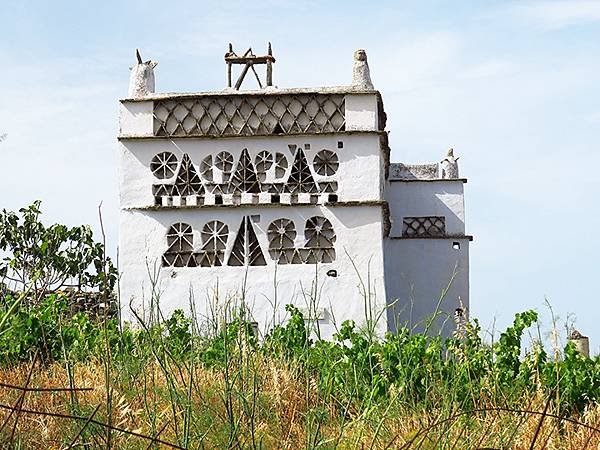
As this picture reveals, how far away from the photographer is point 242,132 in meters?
18.2

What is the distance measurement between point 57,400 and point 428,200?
1493cm

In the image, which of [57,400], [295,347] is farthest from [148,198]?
[57,400]

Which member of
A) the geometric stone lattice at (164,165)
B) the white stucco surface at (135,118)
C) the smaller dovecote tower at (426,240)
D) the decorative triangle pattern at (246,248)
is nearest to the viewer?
the decorative triangle pattern at (246,248)

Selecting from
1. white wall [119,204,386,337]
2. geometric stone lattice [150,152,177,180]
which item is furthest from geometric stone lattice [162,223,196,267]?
geometric stone lattice [150,152,177,180]

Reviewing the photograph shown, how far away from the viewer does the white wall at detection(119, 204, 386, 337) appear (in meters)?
17.7

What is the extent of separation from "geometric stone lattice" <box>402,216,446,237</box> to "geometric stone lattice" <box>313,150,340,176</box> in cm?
340

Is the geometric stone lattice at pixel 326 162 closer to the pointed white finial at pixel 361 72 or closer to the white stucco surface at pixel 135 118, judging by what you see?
the pointed white finial at pixel 361 72

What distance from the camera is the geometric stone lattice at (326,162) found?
18062 millimetres

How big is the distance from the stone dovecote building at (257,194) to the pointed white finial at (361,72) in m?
0.02

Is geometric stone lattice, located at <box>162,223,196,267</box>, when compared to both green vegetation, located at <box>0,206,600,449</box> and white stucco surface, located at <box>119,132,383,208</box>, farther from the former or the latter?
green vegetation, located at <box>0,206,600,449</box>

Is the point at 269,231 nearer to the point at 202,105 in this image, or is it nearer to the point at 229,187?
the point at 229,187

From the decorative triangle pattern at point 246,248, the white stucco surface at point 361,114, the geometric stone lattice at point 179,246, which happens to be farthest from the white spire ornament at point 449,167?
the geometric stone lattice at point 179,246

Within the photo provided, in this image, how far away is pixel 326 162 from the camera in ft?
59.3

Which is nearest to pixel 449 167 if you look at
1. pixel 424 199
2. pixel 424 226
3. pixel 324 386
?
pixel 424 199
